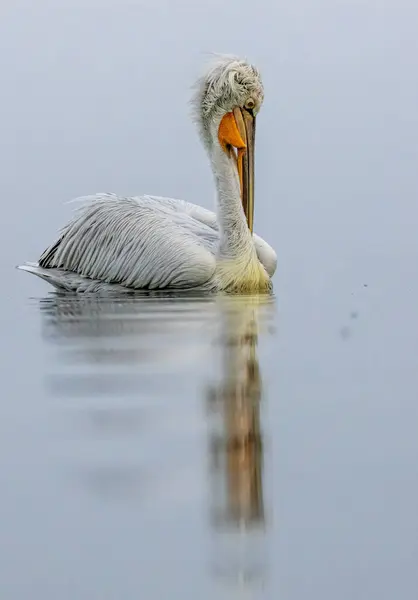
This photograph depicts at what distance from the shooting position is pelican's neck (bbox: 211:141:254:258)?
26.0 ft

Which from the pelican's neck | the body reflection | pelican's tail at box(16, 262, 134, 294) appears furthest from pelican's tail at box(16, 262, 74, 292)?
the body reflection

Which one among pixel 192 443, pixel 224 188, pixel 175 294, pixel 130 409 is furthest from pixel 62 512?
pixel 224 188

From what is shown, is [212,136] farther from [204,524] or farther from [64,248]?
[204,524]

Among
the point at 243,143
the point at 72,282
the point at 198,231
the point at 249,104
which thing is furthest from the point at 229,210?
the point at 72,282

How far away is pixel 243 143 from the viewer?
836cm

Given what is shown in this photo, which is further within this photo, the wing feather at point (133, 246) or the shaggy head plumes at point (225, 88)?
the shaggy head plumes at point (225, 88)

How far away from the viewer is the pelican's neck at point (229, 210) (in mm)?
7918

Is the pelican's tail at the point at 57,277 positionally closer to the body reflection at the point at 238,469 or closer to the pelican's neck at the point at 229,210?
the pelican's neck at the point at 229,210

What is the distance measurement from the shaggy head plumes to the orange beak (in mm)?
56

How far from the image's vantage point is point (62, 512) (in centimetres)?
179

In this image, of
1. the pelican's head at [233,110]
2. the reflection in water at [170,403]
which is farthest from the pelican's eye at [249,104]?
the reflection in water at [170,403]

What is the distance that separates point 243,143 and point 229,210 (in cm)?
53

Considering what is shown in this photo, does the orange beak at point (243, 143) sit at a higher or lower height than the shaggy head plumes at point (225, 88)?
lower

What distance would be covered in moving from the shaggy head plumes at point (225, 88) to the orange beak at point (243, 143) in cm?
6
